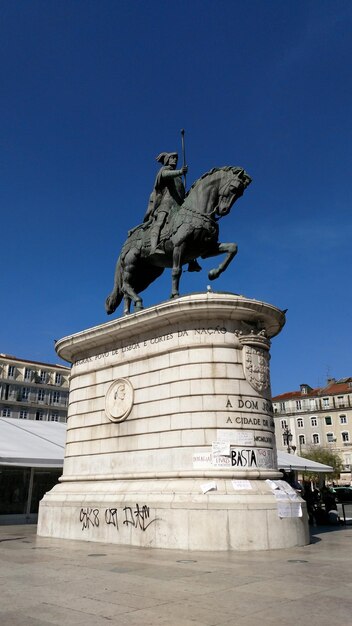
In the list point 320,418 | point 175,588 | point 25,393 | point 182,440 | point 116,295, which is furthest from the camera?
point 25,393

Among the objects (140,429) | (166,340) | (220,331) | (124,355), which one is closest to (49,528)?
(140,429)

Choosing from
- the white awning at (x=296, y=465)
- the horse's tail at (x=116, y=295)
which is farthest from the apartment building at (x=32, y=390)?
the horse's tail at (x=116, y=295)

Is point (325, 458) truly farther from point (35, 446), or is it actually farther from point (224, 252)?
point (224, 252)

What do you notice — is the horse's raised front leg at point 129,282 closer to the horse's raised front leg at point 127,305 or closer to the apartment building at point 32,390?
the horse's raised front leg at point 127,305

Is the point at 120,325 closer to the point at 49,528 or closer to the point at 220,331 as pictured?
the point at 220,331

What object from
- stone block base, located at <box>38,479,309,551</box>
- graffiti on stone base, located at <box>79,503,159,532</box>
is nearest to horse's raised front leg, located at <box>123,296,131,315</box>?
stone block base, located at <box>38,479,309,551</box>

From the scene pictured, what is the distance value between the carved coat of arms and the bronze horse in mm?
3130

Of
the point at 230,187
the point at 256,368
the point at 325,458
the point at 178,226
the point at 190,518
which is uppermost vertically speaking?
the point at 230,187

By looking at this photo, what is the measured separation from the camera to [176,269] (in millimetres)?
16234

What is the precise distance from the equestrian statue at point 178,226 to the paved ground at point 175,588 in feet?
26.5

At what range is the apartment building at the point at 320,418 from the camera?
8069cm

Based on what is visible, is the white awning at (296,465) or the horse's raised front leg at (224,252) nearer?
the horse's raised front leg at (224,252)

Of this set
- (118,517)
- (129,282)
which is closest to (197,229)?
(129,282)

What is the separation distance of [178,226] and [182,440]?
6669mm
